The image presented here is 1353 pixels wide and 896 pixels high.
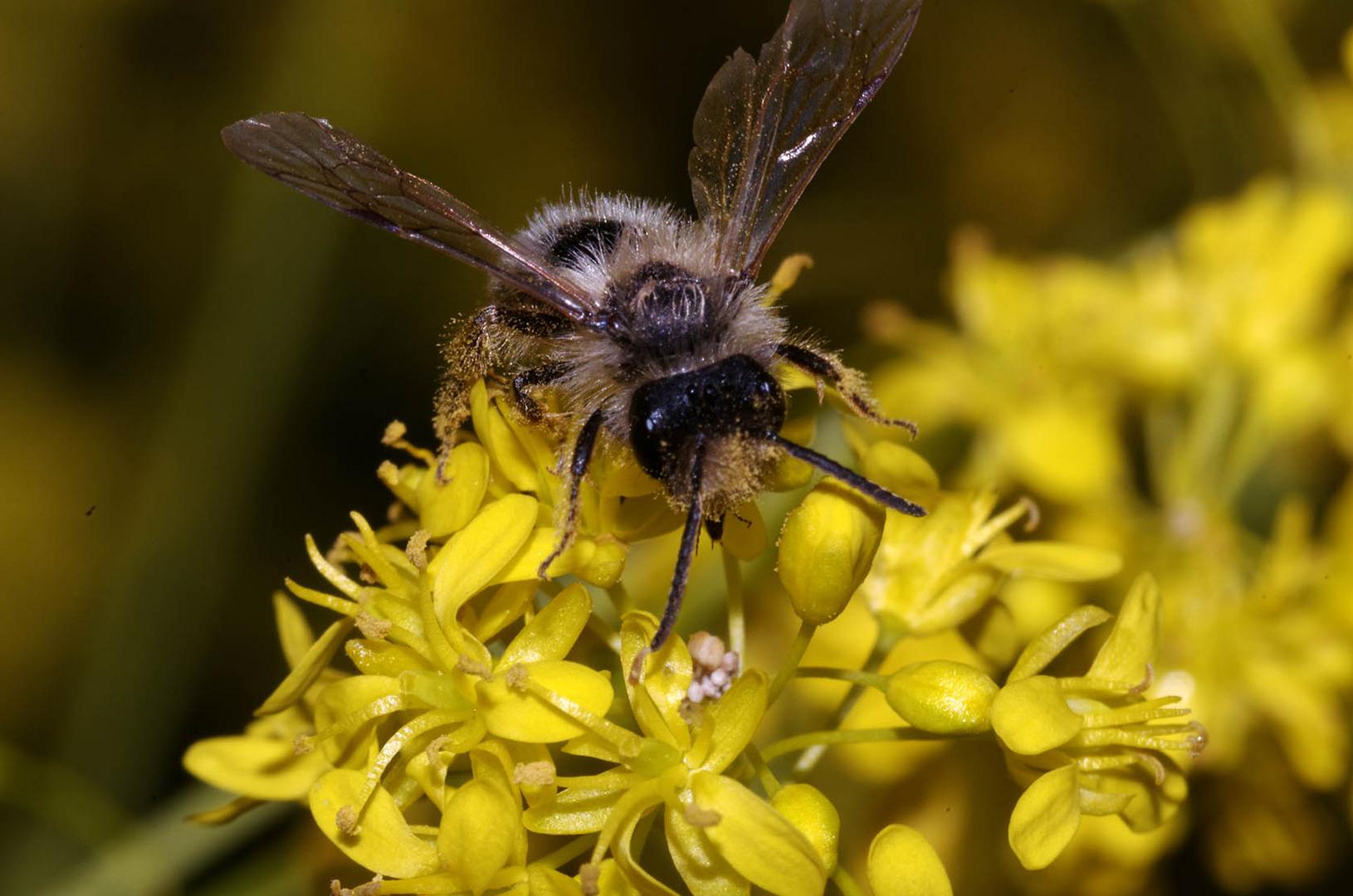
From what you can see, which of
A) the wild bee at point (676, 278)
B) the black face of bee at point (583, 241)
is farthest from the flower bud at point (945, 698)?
the black face of bee at point (583, 241)

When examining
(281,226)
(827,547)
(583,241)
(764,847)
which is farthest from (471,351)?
(281,226)

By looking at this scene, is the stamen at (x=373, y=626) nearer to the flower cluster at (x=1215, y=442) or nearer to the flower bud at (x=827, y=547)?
the flower bud at (x=827, y=547)

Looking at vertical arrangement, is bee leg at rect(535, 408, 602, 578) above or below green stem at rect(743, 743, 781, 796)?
above

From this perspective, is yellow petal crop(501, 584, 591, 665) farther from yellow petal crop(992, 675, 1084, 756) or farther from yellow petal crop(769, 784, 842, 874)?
yellow petal crop(992, 675, 1084, 756)

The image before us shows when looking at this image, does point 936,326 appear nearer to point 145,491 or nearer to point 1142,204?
point 1142,204

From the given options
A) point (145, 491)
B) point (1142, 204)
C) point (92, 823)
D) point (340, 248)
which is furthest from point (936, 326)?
point (92, 823)

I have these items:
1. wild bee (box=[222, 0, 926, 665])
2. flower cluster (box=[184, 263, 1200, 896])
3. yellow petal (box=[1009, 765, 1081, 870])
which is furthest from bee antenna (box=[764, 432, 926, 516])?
yellow petal (box=[1009, 765, 1081, 870])
